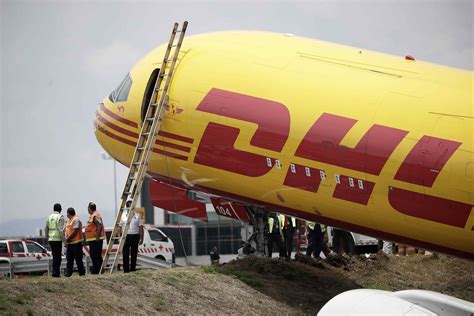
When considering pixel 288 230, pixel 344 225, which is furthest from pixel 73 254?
pixel 288 230

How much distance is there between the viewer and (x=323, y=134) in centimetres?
1881

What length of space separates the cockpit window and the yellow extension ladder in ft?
4.66

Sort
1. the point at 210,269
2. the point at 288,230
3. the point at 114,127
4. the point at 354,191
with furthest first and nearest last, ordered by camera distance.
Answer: the point at 288,230, the point at 114,127, the point at 210,269, the point at 354,191

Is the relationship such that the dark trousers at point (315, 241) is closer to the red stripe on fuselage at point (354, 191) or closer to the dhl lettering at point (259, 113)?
the dhl lettering at point (259, 113)

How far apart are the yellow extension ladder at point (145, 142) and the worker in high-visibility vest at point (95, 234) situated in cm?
181

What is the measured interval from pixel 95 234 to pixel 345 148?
796 centimetres

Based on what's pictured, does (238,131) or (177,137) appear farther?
(177,137)

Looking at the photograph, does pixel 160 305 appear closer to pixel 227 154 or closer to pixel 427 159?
pixel 227 154

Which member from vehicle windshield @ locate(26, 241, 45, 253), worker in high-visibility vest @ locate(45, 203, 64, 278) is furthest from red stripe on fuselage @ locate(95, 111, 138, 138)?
vehicle windshield @ locate(26, 241, 45, 253)

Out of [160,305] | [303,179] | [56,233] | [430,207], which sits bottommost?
[160,305]

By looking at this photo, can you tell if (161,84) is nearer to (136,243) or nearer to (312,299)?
(136,243)

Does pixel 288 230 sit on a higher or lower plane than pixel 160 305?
higher

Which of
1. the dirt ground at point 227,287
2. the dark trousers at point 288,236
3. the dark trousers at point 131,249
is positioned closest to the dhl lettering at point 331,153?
the dirt ground at point 227,287

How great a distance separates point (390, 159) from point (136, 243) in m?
8.00
